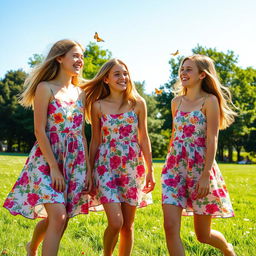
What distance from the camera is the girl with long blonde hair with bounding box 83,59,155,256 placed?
3.74 meters

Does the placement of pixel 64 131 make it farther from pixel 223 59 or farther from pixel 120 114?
pixel 223 59

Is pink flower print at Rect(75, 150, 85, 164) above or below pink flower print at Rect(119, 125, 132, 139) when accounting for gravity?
below

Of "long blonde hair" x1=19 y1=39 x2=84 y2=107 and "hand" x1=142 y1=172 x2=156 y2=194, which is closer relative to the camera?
"long blonde hair" x1=19 y1=39 x2=84 y2=107

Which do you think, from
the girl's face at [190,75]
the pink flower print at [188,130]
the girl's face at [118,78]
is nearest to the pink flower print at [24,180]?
the girl's face at [118,78]

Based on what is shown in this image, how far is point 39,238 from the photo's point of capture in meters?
3.84

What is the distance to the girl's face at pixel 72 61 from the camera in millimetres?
3803

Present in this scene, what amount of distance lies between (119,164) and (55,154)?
71 cm

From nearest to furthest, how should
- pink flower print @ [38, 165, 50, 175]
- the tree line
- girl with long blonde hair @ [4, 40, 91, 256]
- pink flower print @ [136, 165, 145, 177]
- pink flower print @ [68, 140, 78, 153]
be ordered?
girl with long blonde hair @ [4, 40, 91, 256] → pink flower print @ [38, 165, 50, 175] → pink flower print @ [68, 140, 78, 153] → pink flower print @ [136, 165, 145, 177] → the tree line

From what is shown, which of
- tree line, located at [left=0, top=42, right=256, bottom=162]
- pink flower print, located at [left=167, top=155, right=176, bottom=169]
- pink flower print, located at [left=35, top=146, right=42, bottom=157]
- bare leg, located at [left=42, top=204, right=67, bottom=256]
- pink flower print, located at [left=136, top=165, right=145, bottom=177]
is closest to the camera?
bare leg, located at [left=42, top=204, right=67, bottom=256]

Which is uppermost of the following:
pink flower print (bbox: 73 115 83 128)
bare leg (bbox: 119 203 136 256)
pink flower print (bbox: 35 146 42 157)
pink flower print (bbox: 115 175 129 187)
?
pink flower print (bbox: 73 115 83 128)

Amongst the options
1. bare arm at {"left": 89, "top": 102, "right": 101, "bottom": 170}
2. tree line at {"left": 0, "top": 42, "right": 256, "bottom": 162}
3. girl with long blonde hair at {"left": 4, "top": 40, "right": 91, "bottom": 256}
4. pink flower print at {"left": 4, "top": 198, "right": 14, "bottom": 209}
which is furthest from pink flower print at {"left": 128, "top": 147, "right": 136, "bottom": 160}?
tree line at {"left": 0, "top": 42, "right": 256, "bottom": 162}

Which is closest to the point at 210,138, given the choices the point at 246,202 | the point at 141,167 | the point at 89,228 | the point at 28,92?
the point at 141,167

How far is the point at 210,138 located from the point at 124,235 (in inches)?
53.7

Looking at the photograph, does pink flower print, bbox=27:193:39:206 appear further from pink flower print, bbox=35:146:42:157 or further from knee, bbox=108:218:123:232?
knee, bbox=108:218:123:232
